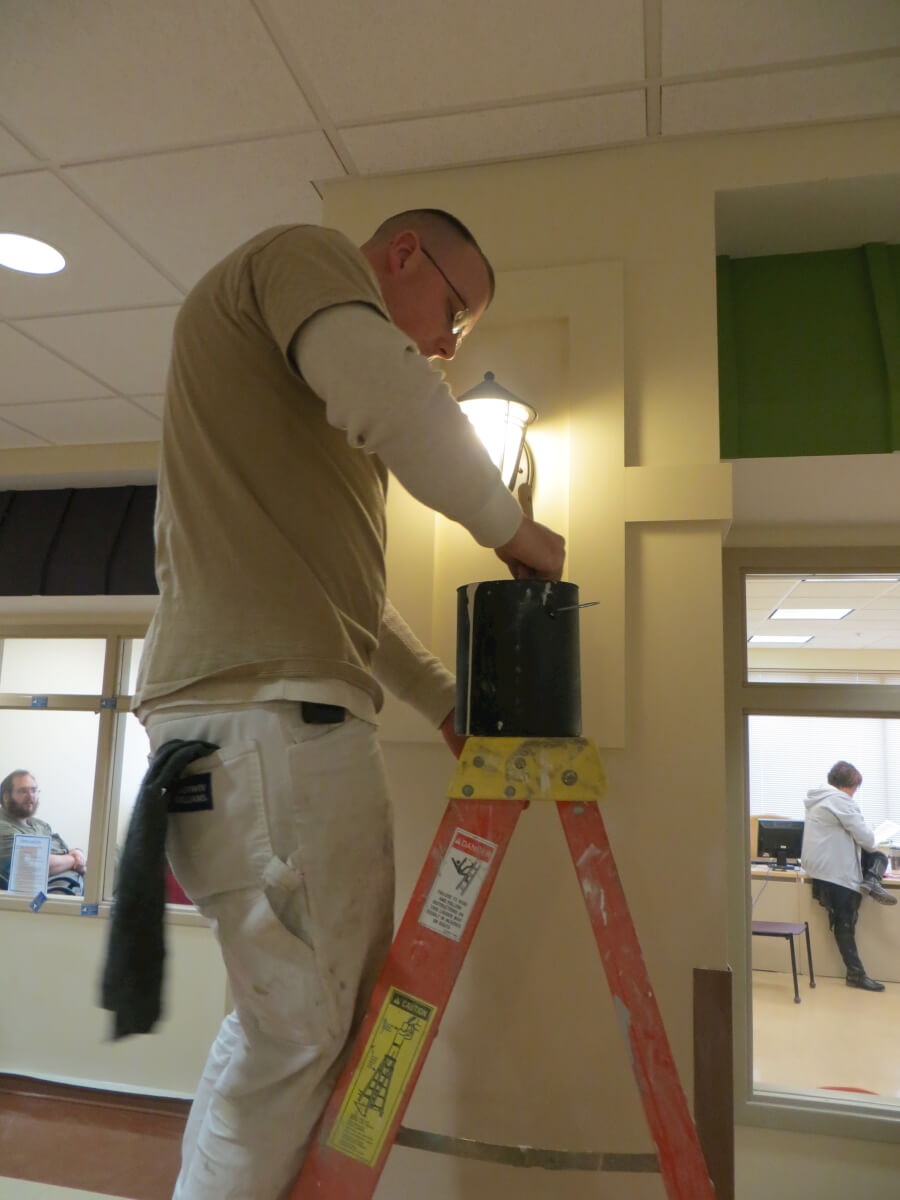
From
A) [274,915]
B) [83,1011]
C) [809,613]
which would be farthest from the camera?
[809,613]

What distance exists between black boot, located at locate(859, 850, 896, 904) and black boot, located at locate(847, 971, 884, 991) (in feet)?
1.89

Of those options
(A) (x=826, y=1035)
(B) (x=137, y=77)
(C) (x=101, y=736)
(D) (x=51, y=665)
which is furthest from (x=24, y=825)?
(A) (x=826, y=1035)

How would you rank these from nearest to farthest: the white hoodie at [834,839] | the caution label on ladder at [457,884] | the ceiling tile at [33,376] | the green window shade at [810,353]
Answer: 1. the caution label on ladder at [457,884]
2. the green window shade at [810,353]
3. the ceiling tile at [33,376]
4. the white hoodie at [834,839]

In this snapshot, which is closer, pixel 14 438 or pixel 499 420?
pixel 499 420

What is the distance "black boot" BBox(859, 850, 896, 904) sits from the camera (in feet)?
21.4

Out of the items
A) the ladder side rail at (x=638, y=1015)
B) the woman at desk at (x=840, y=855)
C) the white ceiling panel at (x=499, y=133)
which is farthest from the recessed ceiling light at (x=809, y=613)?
the ladder side rail at (x=638, y=1015)

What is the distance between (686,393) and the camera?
178 cm

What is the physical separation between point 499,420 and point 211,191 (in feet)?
3.49

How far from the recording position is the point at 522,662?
1.07 m

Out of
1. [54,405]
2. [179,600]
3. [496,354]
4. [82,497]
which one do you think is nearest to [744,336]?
[496,354]

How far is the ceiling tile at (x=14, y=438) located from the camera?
3723 millimetres

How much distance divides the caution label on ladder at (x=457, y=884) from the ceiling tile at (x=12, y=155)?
190cm

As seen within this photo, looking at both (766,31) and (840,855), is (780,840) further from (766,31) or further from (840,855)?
(766,31)

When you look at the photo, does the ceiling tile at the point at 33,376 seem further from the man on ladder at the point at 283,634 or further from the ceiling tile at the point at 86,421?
the man on ladder at the point at 283,634
